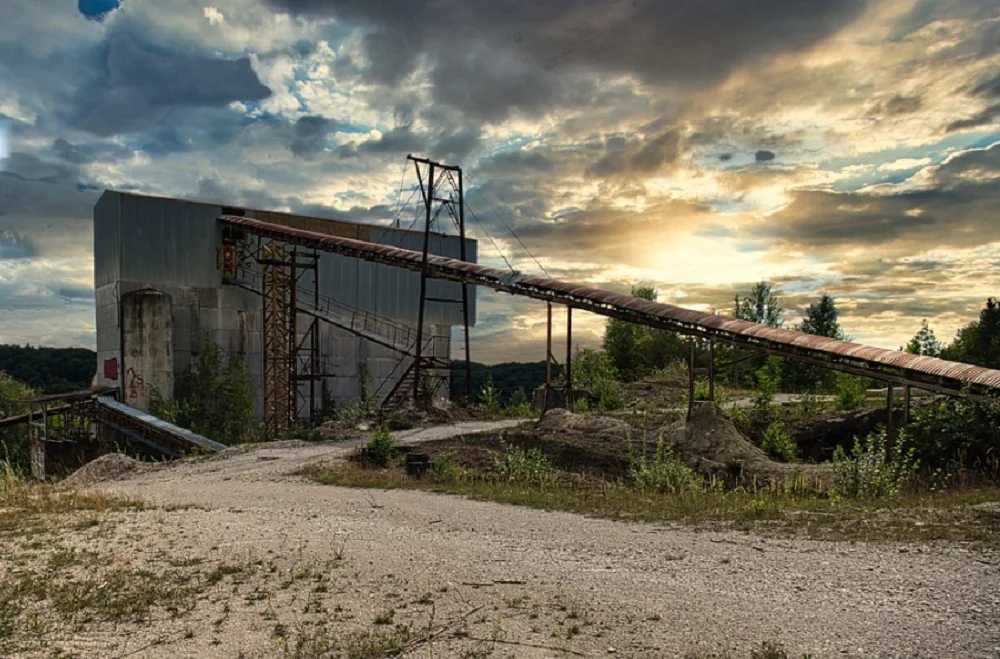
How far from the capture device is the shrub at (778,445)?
1802cm

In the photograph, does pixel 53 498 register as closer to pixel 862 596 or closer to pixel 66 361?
pixel 862 596

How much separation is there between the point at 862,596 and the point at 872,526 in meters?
2.66

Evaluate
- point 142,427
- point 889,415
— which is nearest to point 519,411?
point 142,427

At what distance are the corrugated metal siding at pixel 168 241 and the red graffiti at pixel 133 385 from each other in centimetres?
372

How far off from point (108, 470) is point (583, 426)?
12.3m

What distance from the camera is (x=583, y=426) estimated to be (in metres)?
20.2

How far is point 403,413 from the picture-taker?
25.6m

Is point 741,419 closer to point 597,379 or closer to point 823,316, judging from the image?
point 597,379

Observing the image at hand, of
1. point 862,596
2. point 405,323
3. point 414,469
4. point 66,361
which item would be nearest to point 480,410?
point 405,323

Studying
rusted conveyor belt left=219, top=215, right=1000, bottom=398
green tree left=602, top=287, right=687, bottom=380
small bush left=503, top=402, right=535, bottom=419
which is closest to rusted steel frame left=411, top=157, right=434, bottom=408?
rusted conveyor belt left=219, top=215, right=1000, bottom=398

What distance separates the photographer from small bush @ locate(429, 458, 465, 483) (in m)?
14.8

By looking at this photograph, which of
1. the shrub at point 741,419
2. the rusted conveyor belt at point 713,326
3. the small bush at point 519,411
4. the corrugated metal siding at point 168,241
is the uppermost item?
the corrugated metal siding at point 168,241

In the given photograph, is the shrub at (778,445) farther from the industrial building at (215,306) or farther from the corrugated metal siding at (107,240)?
the corrugated metal siding at (107,240)

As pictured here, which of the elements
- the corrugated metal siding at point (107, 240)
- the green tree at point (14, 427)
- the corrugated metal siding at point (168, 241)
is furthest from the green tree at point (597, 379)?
the green tree at point (14, 427)
